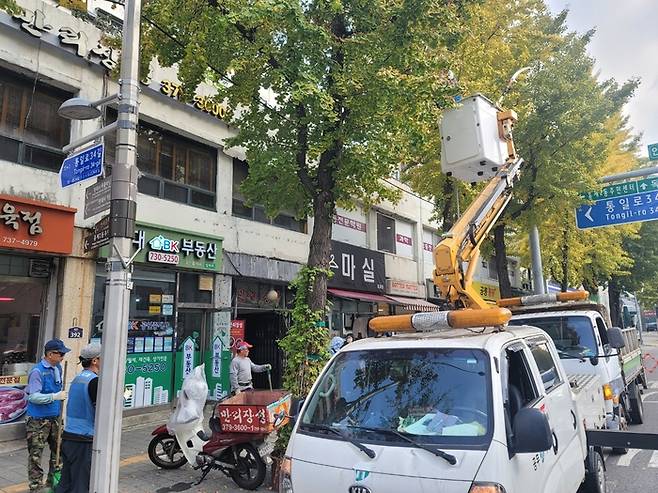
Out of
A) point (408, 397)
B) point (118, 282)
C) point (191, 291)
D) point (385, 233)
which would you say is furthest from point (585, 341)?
point (385, 233)

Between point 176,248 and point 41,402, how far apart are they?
5.49 meters

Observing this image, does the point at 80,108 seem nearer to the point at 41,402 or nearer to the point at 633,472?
the point at 41,402

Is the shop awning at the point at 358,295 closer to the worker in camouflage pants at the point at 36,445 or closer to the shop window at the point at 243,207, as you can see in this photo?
the shop window at the point at 243,207

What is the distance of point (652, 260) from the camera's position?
29.4m

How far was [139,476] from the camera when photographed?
6.77m

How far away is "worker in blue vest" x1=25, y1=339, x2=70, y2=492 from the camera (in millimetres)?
5719

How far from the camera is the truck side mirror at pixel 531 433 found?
301 cm

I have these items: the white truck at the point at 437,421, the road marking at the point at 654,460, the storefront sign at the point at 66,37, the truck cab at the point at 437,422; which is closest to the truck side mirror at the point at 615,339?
the road marking at the point at 654,460

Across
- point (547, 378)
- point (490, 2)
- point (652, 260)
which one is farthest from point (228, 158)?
point (652, 260)

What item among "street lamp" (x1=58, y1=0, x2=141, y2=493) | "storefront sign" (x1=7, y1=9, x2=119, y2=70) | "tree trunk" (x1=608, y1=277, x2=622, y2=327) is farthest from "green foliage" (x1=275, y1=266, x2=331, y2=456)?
"tree trunk" (x1=608, y1=277, x2=622, y2=327)

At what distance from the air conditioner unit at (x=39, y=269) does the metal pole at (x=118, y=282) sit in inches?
189

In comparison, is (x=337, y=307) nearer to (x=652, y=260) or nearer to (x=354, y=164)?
(x=354, y=164)

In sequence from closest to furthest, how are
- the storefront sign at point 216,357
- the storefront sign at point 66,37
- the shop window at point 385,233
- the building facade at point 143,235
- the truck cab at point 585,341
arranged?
the truck cab at point 585,341 → the building facade at point 143,235 → the storefront sign at point 66,37 → the storefront sign at point 216,357 → the shop window at point 385,233

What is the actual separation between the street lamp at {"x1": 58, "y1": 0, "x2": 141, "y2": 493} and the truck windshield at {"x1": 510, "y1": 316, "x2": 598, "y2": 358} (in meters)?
5.91
